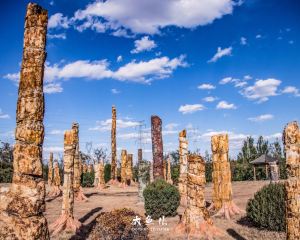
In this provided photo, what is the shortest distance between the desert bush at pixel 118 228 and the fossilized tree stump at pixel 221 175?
6.13 m

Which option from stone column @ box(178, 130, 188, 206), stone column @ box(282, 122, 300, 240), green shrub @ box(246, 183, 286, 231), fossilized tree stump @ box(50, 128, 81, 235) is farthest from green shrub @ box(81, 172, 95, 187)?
stone column @ box(282, 122, 300, 240)

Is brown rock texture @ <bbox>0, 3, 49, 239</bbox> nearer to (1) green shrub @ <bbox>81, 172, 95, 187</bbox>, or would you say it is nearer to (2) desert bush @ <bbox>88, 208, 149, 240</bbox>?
(2) desert bush @ <bbox>88, 208, 149, 240</bbox>

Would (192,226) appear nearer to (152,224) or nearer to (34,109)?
(152,224)

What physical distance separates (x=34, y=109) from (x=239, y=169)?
32705 millimetres

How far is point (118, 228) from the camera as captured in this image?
7809 mm

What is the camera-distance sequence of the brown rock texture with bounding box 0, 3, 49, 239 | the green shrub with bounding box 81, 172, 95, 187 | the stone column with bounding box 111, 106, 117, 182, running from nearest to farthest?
the brown rock texture with bounding box 0, 3, 49, 239
the stone column with bounding box 111, 106, 117, 182
the green shrub with bounding box 81, 172, 95, 187

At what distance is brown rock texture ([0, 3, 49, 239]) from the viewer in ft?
17.3

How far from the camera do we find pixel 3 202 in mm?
5320

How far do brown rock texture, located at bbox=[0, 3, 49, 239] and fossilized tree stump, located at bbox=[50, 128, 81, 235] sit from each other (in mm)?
5665

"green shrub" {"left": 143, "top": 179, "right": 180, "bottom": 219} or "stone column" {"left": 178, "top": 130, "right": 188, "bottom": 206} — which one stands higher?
"stone column" {"left": 178, "top": 130, "right": 188, "bottom": 206}

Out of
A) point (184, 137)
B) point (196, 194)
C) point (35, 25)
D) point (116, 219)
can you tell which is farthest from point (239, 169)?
point (35, 25)

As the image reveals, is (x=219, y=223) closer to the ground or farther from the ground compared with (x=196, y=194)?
closer to the ground

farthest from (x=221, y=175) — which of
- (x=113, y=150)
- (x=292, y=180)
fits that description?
(x=113, y=150)

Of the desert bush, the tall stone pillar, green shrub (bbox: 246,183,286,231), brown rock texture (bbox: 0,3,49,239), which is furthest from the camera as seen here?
the tall stone pillar
